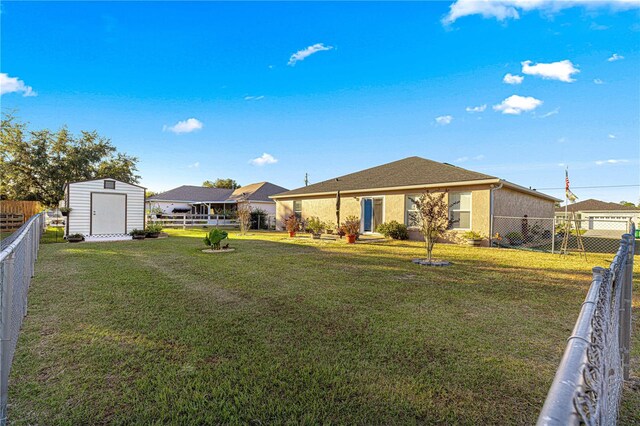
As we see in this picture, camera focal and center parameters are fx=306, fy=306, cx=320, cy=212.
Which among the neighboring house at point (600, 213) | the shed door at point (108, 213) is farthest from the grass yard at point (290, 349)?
the neighboring house at point (600, 213)

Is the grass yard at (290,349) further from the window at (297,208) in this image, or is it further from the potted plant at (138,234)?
the window at (297,208)

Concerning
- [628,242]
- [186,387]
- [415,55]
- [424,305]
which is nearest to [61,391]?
[186,387]

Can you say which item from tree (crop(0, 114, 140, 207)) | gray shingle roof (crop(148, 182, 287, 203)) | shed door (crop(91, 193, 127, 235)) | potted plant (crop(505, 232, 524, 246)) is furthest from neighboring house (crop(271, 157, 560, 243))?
tree (crop(0, 114, 140, 207))

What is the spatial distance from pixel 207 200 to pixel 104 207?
56.1ft

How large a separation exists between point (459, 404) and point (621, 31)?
14.4 m

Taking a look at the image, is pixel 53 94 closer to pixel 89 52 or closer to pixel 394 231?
pixel 89 52

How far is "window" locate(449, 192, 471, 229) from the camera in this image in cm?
1362

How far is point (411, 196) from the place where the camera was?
49.8 feet

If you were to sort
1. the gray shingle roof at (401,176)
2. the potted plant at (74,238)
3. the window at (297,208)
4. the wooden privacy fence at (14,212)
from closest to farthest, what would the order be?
1. the potted plant at (74,238)
2. the gray shingle roof at (401,176)
3. the wooden privacy fence at (14,212)
4. the window at (297,208)

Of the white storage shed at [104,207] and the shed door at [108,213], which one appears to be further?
the shed door at [108,213]

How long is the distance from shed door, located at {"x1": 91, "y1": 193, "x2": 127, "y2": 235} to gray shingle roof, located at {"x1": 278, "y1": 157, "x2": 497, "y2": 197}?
33.0 feet

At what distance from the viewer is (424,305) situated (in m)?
4.94

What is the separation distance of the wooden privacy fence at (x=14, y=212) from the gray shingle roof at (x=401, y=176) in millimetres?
15726

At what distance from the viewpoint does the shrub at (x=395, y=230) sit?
1502 centimetres
